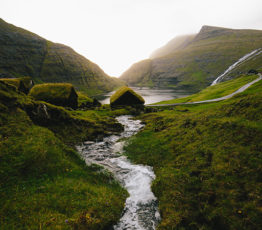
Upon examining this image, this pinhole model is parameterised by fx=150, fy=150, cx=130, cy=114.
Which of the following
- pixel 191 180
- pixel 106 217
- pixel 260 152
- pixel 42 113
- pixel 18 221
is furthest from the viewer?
pixel 42 113

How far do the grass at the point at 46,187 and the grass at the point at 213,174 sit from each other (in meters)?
4.14

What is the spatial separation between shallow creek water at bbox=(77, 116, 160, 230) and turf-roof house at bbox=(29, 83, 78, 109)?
1066 inches

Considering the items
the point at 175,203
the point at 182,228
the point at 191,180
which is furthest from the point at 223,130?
the point at 182,228

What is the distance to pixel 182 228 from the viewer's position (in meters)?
8.65

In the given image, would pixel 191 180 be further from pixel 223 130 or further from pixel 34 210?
pixel 34 210

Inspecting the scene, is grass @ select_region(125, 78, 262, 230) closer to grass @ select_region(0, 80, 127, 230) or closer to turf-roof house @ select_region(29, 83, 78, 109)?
grass @ select_region(0, 80, 127, 230)

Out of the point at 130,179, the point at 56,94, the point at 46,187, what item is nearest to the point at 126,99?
the point at 56,94

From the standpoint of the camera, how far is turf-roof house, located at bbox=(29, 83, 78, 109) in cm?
4391

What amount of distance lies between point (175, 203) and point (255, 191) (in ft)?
15.8

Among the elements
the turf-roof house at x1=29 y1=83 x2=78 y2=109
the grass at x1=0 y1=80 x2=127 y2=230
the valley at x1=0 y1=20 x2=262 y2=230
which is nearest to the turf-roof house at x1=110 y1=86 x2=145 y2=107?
the turf-roof house at x1=29 y1=83 x2=78 y2=109

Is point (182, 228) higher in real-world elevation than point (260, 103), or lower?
lower

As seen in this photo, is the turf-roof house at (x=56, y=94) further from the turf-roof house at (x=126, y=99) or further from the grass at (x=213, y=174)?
the grass at (x=213, y=174)

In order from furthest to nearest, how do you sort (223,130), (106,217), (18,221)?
(223,130) < (106,217) < (18,221)

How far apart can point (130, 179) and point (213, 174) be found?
742 centimetres
